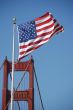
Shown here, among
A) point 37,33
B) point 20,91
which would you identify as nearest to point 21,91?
point 20,91

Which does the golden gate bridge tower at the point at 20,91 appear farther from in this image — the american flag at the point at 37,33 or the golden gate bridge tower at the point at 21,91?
the american flag at the point at 37,33

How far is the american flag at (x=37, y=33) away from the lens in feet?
64.6

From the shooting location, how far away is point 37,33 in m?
20.5

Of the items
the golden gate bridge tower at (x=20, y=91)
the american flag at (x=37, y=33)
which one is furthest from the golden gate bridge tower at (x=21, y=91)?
the american flag at (x=37, y=33)

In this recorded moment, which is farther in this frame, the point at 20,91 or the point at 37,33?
the point at 20,91

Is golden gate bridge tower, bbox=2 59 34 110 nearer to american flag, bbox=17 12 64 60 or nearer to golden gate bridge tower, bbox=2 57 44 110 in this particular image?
golden gate bridge tower, bbox=2 57 44 110

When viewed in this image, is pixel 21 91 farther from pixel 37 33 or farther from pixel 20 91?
pixel 37 33

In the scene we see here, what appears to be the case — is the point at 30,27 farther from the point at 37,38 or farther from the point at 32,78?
the point at 32,78

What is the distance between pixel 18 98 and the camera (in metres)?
31.2

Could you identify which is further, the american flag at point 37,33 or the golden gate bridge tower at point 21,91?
the golden gate bridge tower at point 21,91

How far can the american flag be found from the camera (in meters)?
19.7

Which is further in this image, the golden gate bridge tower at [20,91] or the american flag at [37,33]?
the golden gate bridge tower at [20,91]

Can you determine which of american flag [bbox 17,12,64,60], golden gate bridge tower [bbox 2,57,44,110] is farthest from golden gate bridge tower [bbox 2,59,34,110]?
american flag [bbox 17,12,64,60]

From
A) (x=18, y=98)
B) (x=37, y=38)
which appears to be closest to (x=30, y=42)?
(x=37, y=38)
